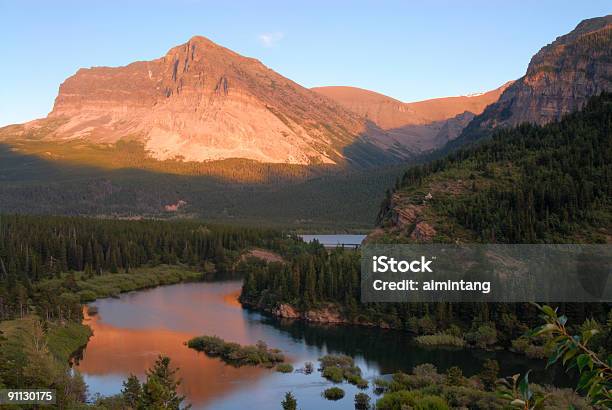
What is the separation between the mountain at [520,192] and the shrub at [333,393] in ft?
140

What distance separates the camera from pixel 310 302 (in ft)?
327

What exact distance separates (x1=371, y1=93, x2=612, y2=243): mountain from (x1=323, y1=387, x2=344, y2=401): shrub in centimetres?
4271

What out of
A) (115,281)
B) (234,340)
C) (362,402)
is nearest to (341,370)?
(362,402)

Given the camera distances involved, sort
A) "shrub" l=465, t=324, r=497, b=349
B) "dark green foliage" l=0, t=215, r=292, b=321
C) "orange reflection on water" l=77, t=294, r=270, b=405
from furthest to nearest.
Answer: "dark green foliage" l=0, t=215, r=292, b=321 < "shrub" l=465, t=324, r=497, b=349 < "orange reflection on water" l=77, t=294, r=270, b=405

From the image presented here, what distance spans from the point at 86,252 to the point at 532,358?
9441cm

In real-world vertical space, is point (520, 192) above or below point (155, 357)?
above

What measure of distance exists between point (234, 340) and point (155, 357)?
1154 centimetres

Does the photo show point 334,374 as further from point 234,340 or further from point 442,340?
point 234,340

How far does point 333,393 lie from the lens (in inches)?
2416

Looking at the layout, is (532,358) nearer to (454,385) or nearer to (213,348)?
(454,385)

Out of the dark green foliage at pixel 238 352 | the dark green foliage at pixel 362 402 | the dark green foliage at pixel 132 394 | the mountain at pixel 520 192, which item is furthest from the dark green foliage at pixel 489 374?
the mountain at pixel 520 192

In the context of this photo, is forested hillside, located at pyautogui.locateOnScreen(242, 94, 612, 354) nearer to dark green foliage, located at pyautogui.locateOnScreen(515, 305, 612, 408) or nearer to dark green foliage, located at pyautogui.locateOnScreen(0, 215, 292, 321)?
dark green foliage, located at pyautogui.locateOnScreen(0, 215, 292, 321)

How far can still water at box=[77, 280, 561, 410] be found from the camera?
6234cm

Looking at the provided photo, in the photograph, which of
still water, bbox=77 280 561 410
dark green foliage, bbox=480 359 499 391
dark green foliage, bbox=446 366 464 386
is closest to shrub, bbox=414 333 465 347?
still water, bbox=77 280 561 410
